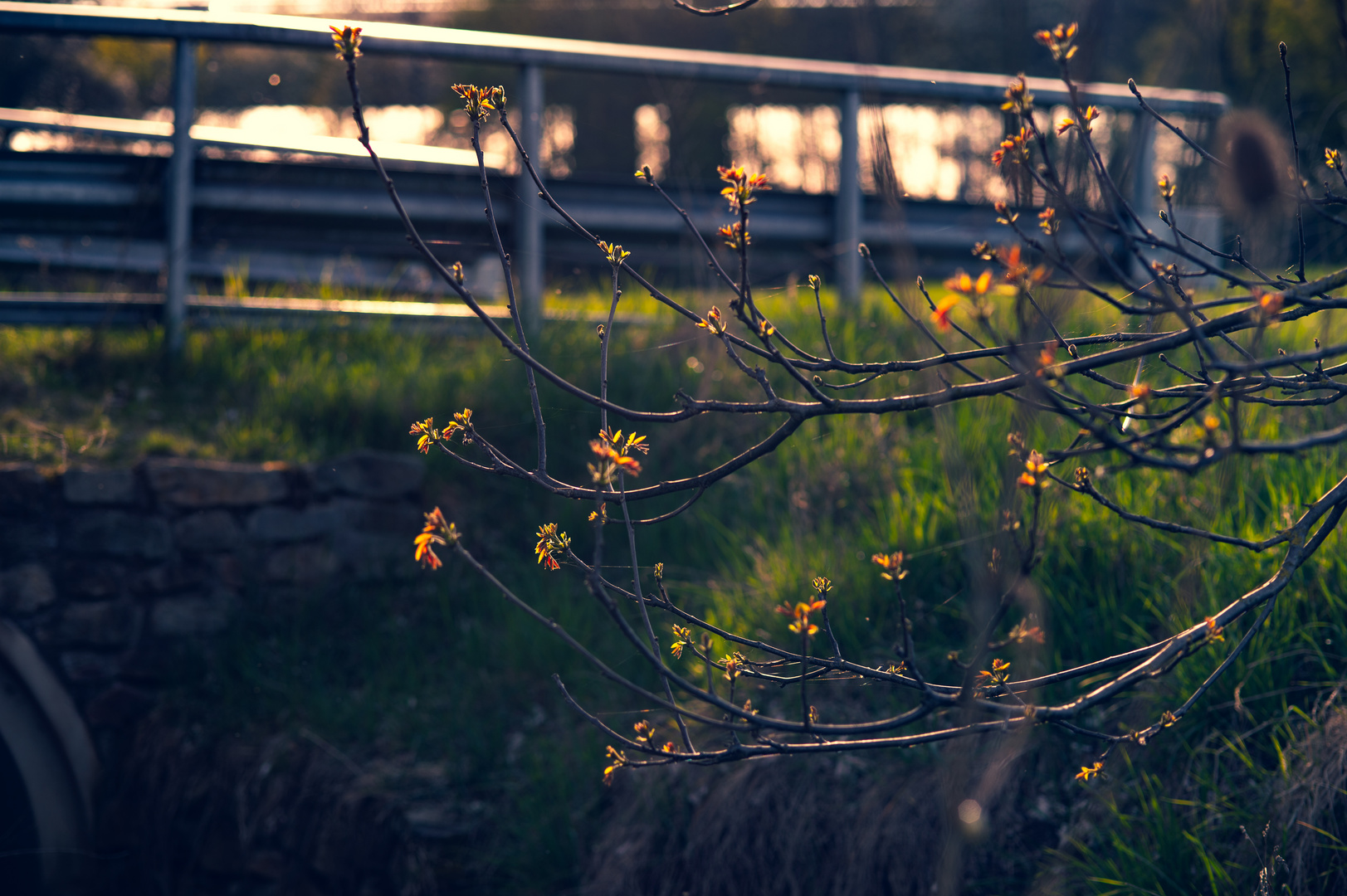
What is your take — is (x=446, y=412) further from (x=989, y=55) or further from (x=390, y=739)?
(x=989, y=55)

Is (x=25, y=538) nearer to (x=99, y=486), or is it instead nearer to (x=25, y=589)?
(x=25, y=589)

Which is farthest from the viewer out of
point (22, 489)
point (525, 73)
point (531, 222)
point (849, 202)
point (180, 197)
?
point (849, 202)

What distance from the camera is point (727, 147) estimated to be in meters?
10.1

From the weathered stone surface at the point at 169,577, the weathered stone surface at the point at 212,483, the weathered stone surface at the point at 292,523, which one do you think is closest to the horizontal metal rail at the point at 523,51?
the weathered stone surface at the point at 212,483

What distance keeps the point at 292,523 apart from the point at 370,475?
0.37m

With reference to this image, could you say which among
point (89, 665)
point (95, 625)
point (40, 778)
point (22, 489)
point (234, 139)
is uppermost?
point (234, 139)

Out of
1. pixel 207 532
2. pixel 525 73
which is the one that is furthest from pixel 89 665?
pixel 525 73

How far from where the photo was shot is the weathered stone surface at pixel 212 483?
148 inches

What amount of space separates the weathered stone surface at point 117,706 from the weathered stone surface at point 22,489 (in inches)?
30.9

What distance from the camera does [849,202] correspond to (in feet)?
16.3

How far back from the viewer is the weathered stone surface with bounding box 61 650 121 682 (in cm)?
371

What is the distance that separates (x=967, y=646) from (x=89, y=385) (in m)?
3.93

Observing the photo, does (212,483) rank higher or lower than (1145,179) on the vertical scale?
lower

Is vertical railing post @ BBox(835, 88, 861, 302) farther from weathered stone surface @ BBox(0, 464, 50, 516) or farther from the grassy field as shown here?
weathered stone surface @ BBox(0, 464, 50, 516)
